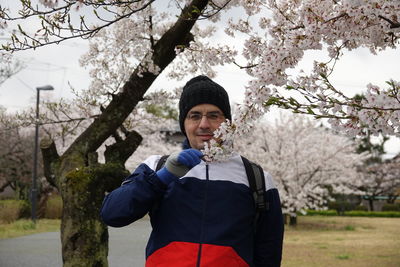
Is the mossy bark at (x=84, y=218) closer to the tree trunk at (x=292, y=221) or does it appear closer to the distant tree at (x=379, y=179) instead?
the tree trunk at (x=292, y=221)

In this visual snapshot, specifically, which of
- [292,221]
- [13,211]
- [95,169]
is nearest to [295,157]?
[292,221]

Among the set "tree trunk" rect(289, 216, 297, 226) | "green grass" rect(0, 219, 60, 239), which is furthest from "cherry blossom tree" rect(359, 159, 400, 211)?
"green grass" rect(0, 219, 60, 239)

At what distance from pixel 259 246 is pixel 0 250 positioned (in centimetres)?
1074

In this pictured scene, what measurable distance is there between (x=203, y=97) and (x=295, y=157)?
69.1ft

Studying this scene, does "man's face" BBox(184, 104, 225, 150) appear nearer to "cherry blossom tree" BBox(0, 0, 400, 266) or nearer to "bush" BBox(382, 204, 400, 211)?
"cherry blossom tree" BBox(0, 0, 400, 266)

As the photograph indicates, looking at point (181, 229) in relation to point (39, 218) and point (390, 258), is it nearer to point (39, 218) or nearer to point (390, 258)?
point (390, 258)

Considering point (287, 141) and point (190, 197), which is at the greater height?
point (287, 141)

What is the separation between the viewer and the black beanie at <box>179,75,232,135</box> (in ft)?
8.06

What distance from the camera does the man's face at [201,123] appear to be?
2.37 metres

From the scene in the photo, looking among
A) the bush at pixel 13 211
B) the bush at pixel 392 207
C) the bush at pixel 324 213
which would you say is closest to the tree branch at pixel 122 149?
the bush at pixel 13 211

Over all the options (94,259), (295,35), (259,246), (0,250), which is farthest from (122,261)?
(295,35)

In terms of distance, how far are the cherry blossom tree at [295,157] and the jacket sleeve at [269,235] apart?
1955 cm

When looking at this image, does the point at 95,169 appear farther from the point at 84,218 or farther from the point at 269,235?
the point at 269,235

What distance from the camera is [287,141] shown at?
23844 mm
